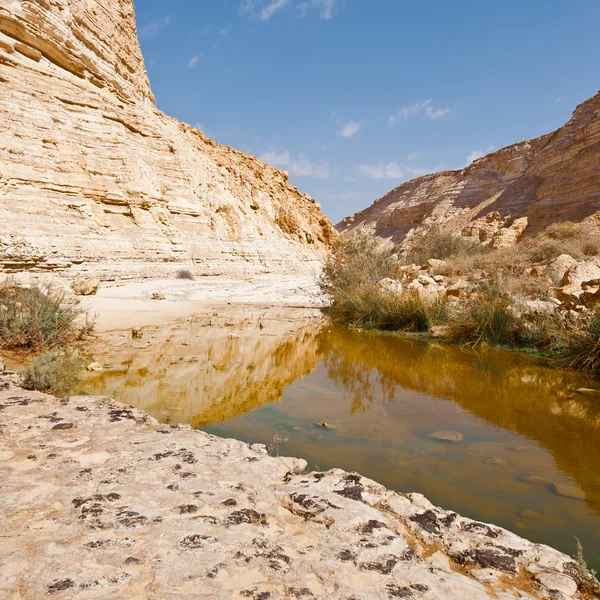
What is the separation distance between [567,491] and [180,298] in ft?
42.7

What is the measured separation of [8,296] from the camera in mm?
6789

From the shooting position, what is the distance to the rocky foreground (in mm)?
1490

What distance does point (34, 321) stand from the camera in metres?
5.98

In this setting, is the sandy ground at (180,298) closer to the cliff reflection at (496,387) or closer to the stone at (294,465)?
the cliff reflection at (496,387)

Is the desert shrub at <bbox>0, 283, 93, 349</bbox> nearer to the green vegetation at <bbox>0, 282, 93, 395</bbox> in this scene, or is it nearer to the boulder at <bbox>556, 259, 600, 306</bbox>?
the green vegetation at <bbox>0, 282, 93, 395</bbox>

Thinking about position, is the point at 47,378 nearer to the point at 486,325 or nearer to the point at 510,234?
the point at 486,325

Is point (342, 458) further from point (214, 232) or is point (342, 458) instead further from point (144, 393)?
point (214, 232)

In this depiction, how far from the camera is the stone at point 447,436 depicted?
3.68 m

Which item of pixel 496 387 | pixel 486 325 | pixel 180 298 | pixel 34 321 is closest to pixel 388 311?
pixel 486 325

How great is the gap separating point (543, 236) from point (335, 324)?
15089mm

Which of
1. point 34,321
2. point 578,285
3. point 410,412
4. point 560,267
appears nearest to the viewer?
point 410,412

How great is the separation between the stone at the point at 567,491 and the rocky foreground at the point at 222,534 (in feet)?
3.44

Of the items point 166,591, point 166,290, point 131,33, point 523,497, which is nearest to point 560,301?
point 523,497

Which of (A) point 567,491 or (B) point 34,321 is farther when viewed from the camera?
(B) point 34,321
